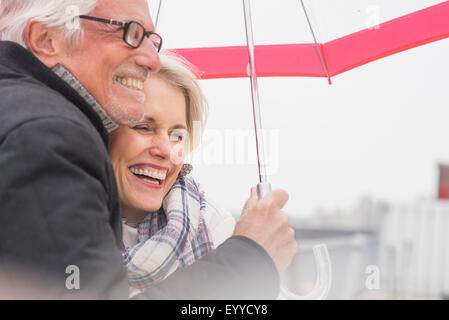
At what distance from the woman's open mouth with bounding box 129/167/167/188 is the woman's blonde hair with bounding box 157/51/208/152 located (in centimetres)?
20

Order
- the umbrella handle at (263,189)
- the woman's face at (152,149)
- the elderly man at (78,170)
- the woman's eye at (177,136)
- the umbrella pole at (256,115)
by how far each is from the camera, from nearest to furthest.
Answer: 1. the elderly man at (78,170)
2. the umbrella handle at (263,189)
3. the umbrella pole at (256,115)
4. the woman's face at (152,149)
5. the woman's eye at (177,136)

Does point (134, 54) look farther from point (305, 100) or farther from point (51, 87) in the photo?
point (305, 100)

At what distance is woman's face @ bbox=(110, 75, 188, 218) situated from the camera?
1.50 metres

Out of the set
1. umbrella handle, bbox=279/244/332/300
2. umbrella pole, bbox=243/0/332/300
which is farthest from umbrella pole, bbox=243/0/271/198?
umbrella handle, bbox=279/244/332/300

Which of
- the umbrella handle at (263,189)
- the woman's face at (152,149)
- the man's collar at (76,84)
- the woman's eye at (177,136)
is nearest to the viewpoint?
the man's collar at (76,84)

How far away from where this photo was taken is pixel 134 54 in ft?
4.09

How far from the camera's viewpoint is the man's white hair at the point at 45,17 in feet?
3.78

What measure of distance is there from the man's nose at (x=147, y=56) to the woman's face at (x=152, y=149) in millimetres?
261

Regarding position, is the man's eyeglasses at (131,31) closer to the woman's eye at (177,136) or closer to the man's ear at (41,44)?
the man's ear at (41,44)

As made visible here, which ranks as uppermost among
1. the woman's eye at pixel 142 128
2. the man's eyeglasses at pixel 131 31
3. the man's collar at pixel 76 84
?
the man's eyeglasses at pixel 131 31

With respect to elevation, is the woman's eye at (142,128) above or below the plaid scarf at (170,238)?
above

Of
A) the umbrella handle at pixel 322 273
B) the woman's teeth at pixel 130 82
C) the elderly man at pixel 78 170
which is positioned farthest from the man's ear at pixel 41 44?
the umbrella handle at pixel 322 273

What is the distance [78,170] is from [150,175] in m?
0.73

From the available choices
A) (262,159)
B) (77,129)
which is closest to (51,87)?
(77,129)
